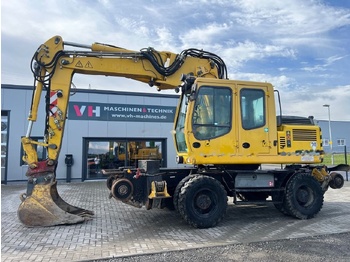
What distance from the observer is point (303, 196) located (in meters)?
7.45

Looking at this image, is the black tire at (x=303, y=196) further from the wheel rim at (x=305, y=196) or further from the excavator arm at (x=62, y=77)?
the excavator arm at (x=62, y=77)

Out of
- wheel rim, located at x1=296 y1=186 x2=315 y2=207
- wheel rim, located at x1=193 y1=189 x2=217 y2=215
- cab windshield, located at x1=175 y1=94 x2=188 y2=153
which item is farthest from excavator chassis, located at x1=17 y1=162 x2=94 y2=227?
wheel rim, located at x1=296 y1=186 x2=315 y2=207

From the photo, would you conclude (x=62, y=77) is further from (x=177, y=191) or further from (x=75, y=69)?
(x=177, y=191)

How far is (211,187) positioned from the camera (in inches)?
260

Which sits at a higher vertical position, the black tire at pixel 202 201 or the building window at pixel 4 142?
the building window at pixel 4 142

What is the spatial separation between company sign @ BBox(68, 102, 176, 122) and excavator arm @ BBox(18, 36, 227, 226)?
29.1ft

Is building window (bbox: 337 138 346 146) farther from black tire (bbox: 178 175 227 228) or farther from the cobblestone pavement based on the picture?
black tire (bbox: 178 175 227 228)

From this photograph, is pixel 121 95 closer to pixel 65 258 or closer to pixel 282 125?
pixel 282 125

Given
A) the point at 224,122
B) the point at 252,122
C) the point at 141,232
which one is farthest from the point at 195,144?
the point at 141,232

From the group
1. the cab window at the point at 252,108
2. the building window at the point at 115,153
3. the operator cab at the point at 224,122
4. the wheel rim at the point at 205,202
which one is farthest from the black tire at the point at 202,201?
the building window at the point at 115,153

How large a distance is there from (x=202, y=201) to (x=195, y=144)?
121 cm

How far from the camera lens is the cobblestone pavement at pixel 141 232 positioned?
515 centimetres

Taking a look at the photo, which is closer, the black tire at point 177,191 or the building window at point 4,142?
the black tire at point 177,191

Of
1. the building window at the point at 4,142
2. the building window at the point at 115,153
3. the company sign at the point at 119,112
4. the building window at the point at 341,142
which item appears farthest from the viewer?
the building window at the point at 341,142
